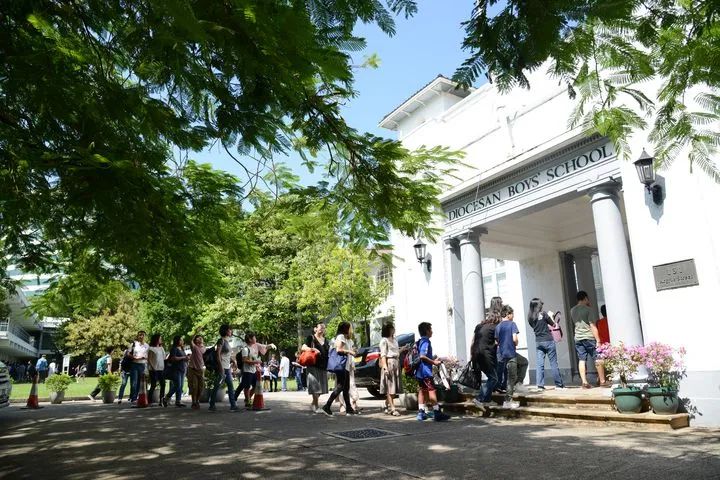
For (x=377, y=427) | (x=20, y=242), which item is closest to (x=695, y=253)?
(x=377, y=427)

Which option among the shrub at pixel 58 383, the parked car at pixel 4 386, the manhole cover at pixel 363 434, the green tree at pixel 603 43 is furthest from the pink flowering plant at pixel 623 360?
the shrub at pixel 58 383

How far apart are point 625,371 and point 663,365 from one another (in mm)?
482

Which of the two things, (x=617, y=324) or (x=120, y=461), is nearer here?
(x=120, y=461)

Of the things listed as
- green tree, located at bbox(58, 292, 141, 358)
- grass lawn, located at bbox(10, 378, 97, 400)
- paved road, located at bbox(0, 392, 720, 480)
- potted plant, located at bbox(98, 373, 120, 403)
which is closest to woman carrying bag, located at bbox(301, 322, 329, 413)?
paved road, located at bbox(0, 392, 720, 480)

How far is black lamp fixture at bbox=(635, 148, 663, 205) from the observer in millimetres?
7414

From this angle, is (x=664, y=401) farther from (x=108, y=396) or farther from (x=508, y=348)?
(x=108, y=396)

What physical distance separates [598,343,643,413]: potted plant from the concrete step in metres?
0.13

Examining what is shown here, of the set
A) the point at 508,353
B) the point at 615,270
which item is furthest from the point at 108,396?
the point at 615,270

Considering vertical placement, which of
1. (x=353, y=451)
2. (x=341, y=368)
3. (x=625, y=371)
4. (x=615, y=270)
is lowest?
(x=353, y=451)

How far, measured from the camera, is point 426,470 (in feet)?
15.3

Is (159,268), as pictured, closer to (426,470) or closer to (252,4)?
(426,470)

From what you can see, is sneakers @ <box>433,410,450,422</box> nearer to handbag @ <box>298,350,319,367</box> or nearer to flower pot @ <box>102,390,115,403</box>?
handbag @ <box>298,350,319,367</box>

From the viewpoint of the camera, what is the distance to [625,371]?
7125 millimetres

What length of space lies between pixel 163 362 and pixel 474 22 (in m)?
11.1
